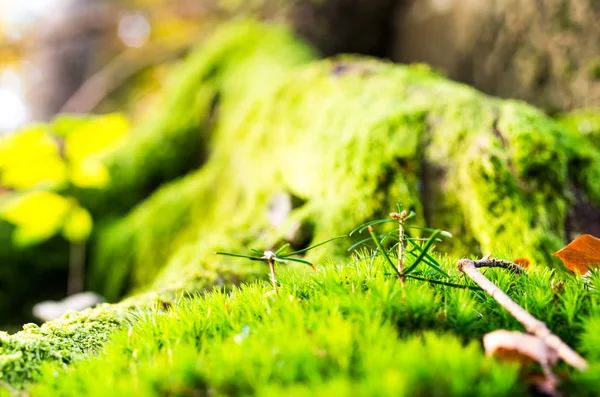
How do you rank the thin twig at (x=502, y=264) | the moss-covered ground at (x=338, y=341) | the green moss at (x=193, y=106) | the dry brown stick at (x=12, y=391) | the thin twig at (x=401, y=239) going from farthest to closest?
the green moss at (x=193, y=106)
the thin twig at (x=502, y=264)
the thin twig at (x=401, y=239)
the dry brown stick at (x=12, y=391)
the moss-covered ground at (x=338, y=341)

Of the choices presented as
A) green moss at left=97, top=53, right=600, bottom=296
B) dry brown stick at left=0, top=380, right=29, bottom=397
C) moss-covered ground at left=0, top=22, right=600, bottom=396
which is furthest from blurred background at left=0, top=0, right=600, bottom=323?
dry brown stick at left=0, top=380, right=29, bottom=397

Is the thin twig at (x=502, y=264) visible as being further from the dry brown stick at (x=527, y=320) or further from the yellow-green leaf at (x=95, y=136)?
the yellow-green leaf at (x=95, y=136)

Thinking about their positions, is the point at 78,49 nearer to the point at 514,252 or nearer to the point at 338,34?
the point at 338,34

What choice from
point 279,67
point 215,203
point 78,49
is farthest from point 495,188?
point 78,49

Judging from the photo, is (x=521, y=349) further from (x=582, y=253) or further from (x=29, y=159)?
(x=29, y=159)

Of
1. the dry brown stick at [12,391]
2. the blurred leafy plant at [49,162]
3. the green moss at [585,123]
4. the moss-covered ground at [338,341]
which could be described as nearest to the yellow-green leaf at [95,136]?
the blurred leafy plant at [49,162]
